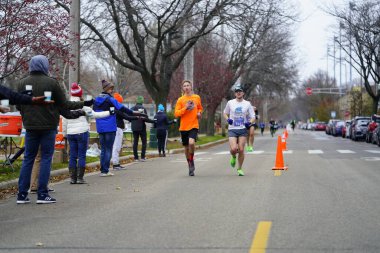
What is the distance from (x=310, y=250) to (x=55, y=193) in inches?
234

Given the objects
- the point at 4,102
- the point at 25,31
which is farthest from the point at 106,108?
the point at 4,102

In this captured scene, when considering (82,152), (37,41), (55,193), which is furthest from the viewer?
(37,41)

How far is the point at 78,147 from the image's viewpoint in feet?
39.9

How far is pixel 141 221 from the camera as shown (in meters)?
7.68

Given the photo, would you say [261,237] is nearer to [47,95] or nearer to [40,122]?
[47,95]

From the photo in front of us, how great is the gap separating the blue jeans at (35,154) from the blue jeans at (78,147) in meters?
2.54

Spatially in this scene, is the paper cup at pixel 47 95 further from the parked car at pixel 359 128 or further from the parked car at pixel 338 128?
the parked car at pixel 338 128

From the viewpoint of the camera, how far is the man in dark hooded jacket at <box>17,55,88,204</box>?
920cm

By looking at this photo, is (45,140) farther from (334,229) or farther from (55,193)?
(334,229)

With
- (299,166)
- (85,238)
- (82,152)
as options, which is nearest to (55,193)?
(82,152)

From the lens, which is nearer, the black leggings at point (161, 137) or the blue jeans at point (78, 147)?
the blue jeans at point (78, 147)

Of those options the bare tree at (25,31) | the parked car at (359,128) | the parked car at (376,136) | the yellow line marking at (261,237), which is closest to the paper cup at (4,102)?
the yellow line marking at (261,237)

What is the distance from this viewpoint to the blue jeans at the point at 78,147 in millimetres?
12094

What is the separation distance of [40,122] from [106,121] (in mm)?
4391
